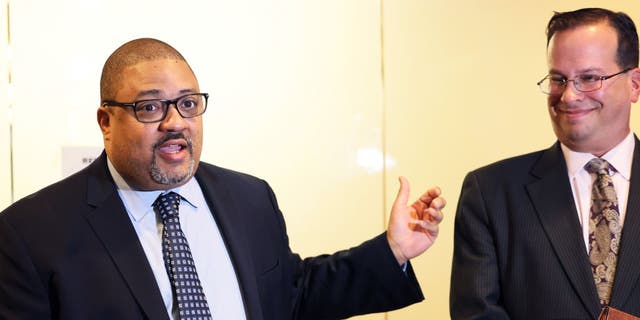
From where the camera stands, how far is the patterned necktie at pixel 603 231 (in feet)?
7.56

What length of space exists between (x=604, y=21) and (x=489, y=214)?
676 mm

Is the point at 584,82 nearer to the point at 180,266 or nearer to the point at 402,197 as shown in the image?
the point at 402,197

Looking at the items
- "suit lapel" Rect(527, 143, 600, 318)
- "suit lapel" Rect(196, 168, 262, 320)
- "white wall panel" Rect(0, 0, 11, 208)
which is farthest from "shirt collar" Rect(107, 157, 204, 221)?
"white wall panel" Rect(0, 0, 11, 208)

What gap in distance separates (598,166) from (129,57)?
137 centimetres

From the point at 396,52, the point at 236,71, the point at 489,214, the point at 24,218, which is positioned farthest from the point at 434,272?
the point at 24,218

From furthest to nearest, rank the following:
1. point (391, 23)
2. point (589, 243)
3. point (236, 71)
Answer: point (391, 23), point (236, 71), point (589, 243)

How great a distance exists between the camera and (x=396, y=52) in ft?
13.0

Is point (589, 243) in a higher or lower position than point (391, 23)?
lower

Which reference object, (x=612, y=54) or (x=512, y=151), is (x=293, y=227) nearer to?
(x=512, y=151)

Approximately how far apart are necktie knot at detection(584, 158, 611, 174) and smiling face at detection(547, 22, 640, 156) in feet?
0.12

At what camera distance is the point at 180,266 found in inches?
83.4

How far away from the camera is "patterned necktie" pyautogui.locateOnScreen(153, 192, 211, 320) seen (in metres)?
2.08

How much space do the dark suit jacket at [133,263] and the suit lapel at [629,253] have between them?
1.76ft

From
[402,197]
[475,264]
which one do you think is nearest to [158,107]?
[402,197]
